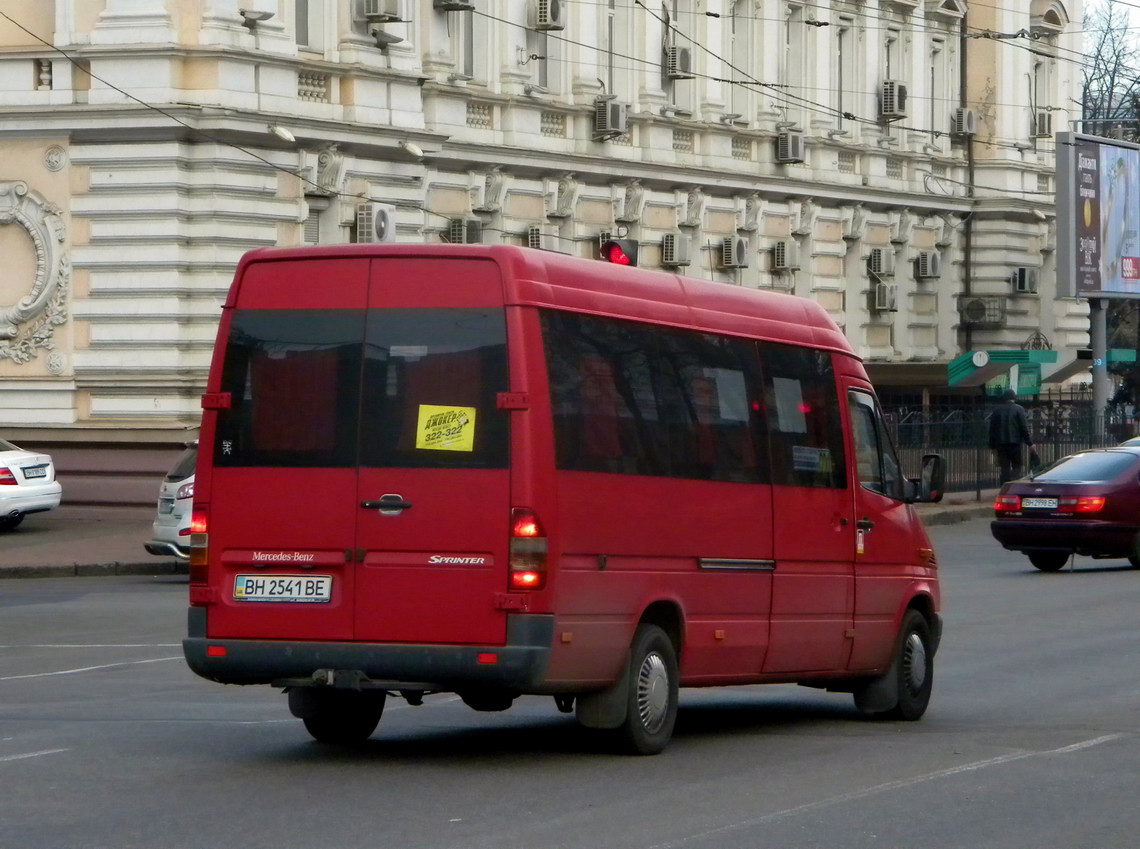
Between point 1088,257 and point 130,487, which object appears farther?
point 1088,257

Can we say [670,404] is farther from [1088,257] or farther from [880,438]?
[1088,257]

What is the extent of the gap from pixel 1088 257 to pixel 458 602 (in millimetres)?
35601

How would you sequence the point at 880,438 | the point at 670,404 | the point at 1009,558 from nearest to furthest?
the point at 670,404 → the point at 880,438 → the point at 1009,558

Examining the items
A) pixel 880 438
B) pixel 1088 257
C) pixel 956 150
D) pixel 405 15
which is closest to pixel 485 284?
pixel 880 438

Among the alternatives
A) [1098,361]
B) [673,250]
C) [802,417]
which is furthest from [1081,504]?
[1098,361]

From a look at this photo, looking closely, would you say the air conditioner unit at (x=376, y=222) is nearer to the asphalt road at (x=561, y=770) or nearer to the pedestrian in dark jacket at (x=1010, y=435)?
the pedestrian in dark jacket at (x=1010, y=435)

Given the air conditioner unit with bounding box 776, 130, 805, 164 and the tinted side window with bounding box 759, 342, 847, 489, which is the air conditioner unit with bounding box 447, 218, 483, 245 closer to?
the air conditioner unit with bounding box 776, 130, 805, 164

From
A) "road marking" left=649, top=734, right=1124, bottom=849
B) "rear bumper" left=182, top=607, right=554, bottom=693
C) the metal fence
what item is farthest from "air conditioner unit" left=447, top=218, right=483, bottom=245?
"rear bumper" left=182, top=607, right=554, bottom=693

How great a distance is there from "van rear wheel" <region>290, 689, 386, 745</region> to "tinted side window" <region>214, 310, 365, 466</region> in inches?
54.4

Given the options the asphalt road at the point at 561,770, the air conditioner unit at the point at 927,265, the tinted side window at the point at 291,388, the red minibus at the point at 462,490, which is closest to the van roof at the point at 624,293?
the red minibus at the point at 462,490

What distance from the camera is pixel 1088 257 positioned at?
1721 inches

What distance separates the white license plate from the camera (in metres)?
10.2

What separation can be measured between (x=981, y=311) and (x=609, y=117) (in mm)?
17341

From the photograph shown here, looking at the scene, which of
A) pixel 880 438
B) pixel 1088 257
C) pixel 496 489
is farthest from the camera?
pixel 1088 257
